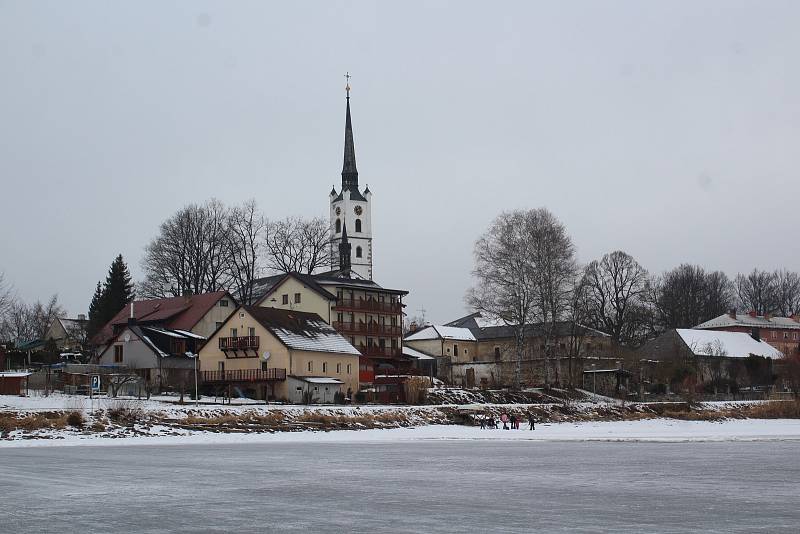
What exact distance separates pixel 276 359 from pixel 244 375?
263 cm

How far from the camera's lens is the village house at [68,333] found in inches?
4359

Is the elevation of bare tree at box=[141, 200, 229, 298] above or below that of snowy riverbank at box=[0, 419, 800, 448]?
above

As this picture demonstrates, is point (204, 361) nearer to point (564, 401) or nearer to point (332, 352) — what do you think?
point (332, 352)

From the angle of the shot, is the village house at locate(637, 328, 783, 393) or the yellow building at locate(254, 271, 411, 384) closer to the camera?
the village house at locate(637, 328, 783, 393)

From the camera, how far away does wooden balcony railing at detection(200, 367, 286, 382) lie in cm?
6812

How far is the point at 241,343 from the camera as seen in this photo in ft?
234

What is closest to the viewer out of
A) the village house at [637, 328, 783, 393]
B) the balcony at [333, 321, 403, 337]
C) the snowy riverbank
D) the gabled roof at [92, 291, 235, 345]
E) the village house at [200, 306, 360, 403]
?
the snowy riverbank

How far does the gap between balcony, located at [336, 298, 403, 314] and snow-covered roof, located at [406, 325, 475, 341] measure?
18.4 m

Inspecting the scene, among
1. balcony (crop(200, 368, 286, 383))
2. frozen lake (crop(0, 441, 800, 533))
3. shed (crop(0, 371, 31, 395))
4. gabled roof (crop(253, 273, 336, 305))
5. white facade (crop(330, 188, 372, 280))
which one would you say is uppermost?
white facade (crop(330, 188, 372, 280))

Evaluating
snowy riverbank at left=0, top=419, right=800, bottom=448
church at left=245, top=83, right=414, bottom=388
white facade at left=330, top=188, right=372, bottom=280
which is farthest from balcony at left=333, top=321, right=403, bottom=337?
white facade at left=330, top=188, right=372, bottom=280

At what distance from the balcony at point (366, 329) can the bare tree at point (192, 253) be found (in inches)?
563

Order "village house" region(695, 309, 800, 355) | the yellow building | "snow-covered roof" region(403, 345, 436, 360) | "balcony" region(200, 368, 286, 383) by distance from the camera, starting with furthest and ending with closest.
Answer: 1. "village house" region(695, 309, 800, 355)
2. "snow-covered roof" region(403, 345, 436, 360)
3. the yellow building
4. "balcony" region(200, 368, 286, 383)

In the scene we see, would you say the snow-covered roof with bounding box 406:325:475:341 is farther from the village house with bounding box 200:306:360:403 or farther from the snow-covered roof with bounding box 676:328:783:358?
the village house with bounding box 200:306:360:403

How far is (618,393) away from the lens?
83125 millimetres
